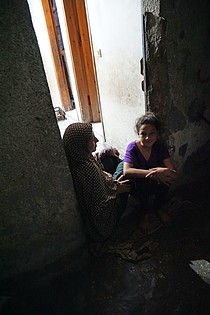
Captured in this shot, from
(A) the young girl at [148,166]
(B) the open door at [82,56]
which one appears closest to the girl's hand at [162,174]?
(A) the young girl at [148,166]

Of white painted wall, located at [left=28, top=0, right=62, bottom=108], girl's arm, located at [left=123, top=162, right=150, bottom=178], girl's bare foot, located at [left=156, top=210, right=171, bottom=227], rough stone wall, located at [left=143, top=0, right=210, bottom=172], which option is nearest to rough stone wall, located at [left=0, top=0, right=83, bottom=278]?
girl's arm, located at [left=123, top=162, right=150, bottom=178]

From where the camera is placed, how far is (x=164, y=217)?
6.27ft

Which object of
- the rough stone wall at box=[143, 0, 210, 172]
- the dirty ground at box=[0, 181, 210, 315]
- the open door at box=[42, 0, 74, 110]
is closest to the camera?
the dirty ground at box=[0, 181, 210, 315]

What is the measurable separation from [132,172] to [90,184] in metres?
0.44

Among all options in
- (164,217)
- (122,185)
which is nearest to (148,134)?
(122,185)

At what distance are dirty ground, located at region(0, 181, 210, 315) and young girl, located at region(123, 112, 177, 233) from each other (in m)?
0.33

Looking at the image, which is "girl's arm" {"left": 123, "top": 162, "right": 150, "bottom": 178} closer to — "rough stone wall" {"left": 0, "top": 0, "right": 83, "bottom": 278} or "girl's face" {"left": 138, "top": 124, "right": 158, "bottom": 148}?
"girl's face" {"left": 138, "top": 124, "right": 158, "bottom": 148}

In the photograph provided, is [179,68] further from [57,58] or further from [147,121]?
[57,58]

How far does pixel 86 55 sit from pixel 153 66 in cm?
262

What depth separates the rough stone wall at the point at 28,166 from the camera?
982 millimetres

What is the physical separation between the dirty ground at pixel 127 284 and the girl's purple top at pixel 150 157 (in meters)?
0.66

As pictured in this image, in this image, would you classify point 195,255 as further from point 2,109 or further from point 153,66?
point 2,109

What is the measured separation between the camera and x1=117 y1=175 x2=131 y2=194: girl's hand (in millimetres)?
1739

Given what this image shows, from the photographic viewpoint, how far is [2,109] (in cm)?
103
